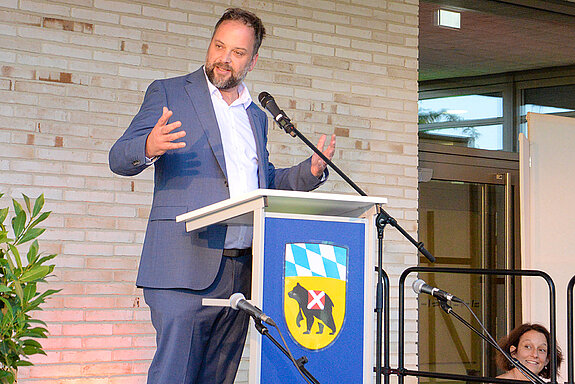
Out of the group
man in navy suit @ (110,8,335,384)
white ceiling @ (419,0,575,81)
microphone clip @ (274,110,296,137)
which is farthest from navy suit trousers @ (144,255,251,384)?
white ceiling @ (419,0,575,81)

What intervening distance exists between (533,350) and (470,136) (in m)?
1.77

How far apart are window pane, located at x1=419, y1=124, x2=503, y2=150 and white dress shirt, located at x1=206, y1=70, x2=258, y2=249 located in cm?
280

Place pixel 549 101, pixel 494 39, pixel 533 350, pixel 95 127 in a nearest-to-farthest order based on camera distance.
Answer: pixel 95 127
pixel 533 350
pixel 494 39
pixel 549 101

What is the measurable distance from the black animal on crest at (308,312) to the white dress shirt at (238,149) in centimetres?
43

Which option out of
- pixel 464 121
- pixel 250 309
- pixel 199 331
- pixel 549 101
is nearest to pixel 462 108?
pixel 464 121

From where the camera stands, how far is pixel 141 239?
4.34 meters

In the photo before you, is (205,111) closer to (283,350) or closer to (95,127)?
(283,350)

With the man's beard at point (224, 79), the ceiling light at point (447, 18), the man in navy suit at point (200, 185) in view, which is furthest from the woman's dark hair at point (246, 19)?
the ceiling light at point (447, 18)

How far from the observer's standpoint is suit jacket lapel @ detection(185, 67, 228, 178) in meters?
2.71

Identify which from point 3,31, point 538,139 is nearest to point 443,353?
point 538,139

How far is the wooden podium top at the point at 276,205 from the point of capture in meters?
2.23

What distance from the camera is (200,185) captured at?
2678 mm

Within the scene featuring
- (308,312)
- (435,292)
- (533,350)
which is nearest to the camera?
(308,312)

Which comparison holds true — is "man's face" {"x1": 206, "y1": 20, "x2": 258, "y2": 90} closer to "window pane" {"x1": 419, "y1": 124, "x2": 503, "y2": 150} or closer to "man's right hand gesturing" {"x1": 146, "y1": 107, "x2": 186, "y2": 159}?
"man's right hand gesturing" {"x1": 146, "y1": 107, "x2": 186, "y2": 159}
